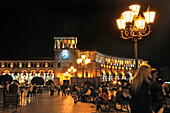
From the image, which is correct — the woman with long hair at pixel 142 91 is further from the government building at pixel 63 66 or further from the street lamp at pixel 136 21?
the government building at pixel 63 66

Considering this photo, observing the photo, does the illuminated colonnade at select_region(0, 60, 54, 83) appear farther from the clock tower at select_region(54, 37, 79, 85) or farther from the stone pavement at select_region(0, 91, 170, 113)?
the stone pavement at select_region(0, 91, 170, 113)

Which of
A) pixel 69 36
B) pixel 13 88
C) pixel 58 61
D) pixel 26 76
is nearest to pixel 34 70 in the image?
pixel 26 76

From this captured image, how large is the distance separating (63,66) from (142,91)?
63.5m

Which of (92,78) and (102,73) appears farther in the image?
(102,73)

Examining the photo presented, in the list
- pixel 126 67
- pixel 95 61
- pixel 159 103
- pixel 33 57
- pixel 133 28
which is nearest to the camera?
pixel 159 103

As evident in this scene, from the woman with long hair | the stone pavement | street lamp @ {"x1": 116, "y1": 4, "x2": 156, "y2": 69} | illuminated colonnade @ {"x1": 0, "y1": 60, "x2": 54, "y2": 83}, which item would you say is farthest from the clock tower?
the woman with long hair

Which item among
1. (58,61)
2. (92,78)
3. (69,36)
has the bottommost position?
(92,78)

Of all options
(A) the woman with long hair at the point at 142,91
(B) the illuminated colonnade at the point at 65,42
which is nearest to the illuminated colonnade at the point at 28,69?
(B) the illuminated colonnade at the point at 65,42

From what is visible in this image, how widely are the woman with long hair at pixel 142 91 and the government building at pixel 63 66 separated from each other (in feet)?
181

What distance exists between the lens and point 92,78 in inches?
2717

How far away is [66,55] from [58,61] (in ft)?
10.8

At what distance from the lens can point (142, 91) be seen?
4113mm

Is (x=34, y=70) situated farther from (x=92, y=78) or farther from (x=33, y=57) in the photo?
(x=92, y=78)

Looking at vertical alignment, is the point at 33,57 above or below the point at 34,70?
above
